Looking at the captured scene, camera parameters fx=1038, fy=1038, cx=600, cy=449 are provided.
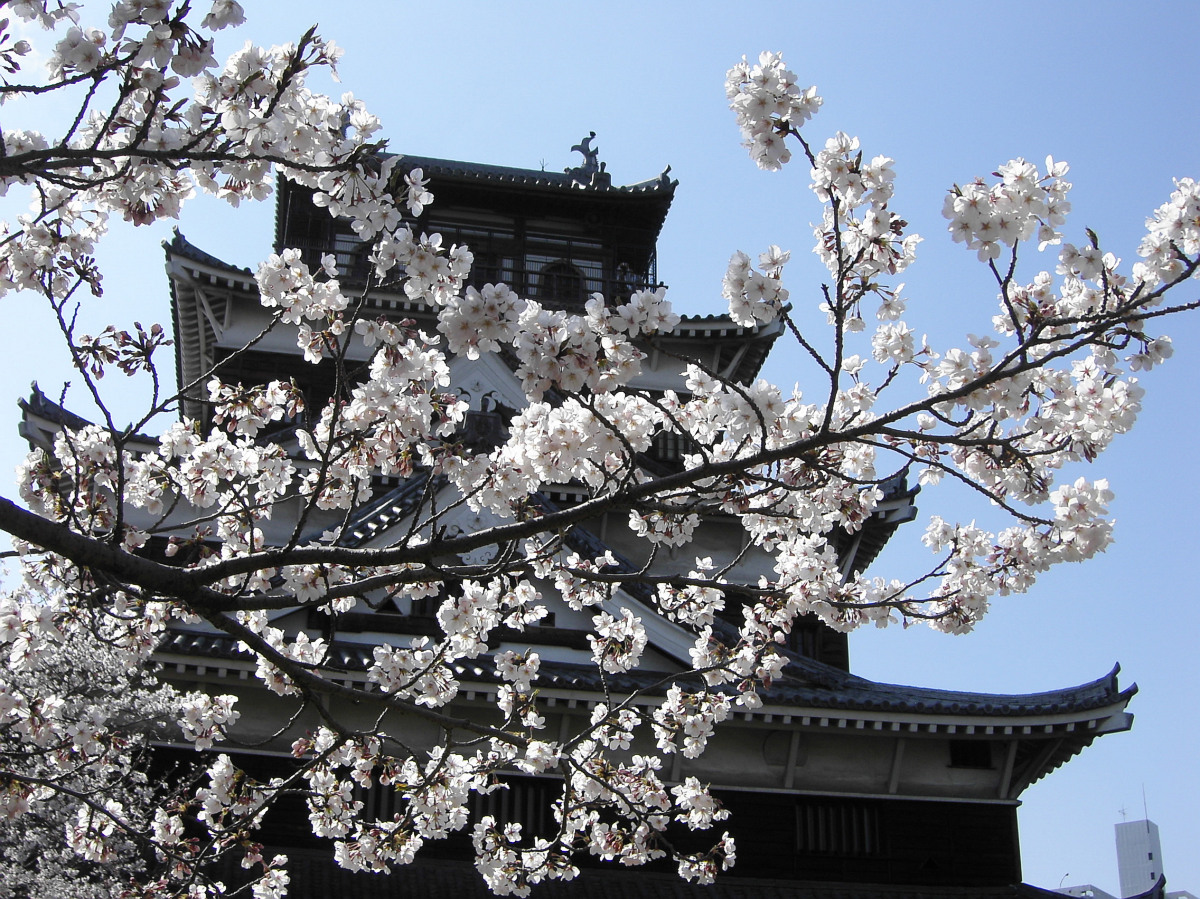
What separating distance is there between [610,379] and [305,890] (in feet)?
28.9

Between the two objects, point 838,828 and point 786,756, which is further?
point 838,828

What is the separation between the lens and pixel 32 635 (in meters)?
6.12

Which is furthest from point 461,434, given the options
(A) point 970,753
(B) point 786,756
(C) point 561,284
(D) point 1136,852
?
(D) point 1136,852

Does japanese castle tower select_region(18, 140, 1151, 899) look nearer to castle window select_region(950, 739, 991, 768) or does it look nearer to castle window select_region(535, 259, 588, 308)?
castle window select_region(950, 739, 991, 768)

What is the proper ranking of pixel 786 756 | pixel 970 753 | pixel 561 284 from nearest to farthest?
1. pixel 786 756
2. pixel 970 753
3. pixel 561 284

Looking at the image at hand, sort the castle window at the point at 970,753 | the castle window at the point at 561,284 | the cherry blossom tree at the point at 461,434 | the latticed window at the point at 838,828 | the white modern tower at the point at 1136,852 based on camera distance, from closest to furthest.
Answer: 1. the cherry blossom tree at the point at 461,434
2. the latticed window at the point at 838,828
3. the castle window at the point at 970,753
4. the castle window at the point at 561,284
5. the white modern tower at the point at 1136,852

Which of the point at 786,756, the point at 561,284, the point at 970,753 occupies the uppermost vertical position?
the point at 561,284

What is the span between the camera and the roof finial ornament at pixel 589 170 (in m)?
22.4

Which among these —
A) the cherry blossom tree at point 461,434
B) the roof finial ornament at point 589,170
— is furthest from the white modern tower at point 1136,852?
the cherry blossom tree at point 461,434

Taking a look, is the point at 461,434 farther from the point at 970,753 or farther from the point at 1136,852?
the point at 1136,852

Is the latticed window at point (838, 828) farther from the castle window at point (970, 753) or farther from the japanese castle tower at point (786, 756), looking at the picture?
the castle window at point (970, 753)

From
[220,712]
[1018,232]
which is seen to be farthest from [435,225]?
[1018,232]

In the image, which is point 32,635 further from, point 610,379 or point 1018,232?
point 1018,232

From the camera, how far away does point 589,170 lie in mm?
24406
